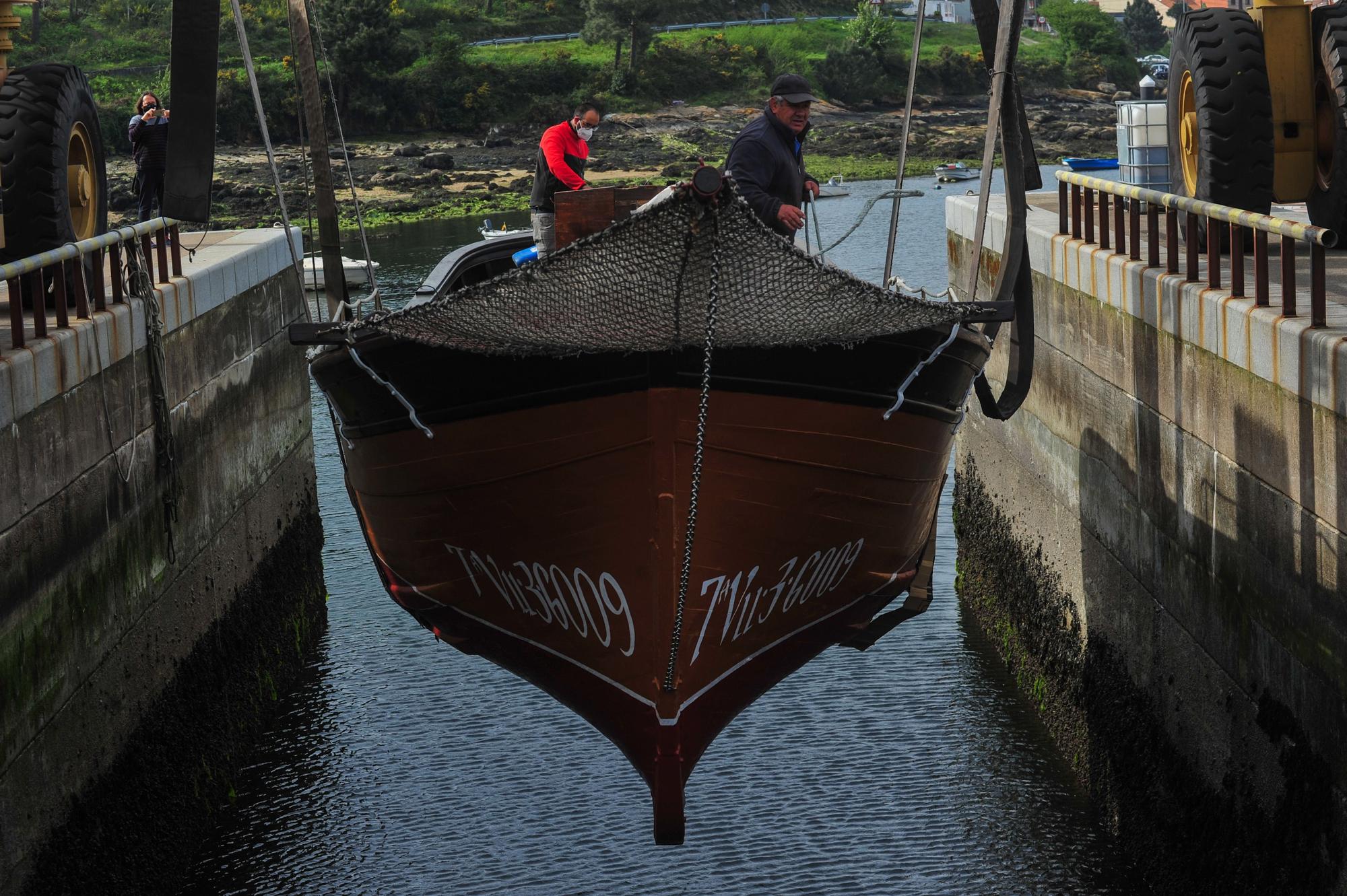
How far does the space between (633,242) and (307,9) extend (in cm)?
308

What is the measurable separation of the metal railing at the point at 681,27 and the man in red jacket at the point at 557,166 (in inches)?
2708

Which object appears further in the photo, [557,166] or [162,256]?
[162,256]

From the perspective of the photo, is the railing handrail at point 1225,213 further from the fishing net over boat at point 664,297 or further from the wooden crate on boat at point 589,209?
the wooden crate on boat at point 589,209

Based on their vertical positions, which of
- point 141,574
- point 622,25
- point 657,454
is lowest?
point 141,574

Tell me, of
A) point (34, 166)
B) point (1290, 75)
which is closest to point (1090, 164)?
point (1290, 75)

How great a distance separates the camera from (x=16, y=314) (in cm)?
839

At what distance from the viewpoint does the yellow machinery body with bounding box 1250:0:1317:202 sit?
11758mm

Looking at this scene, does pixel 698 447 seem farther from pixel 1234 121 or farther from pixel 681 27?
pixel 681 27

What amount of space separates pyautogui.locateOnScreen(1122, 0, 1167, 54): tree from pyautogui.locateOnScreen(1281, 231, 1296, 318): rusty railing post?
402ft

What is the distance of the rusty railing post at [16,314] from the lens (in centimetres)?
828

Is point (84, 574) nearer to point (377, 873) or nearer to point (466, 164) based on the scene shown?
point (377, 873)

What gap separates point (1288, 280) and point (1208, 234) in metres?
1.33

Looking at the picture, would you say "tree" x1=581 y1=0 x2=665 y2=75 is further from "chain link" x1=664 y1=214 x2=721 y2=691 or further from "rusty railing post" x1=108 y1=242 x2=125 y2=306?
"chain link" x1=664 y1=214 x2=721 y2=691

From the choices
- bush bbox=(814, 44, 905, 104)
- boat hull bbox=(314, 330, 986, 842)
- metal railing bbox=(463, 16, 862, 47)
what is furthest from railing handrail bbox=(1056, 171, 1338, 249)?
bush bbox=(814, 44, 905, 104)
